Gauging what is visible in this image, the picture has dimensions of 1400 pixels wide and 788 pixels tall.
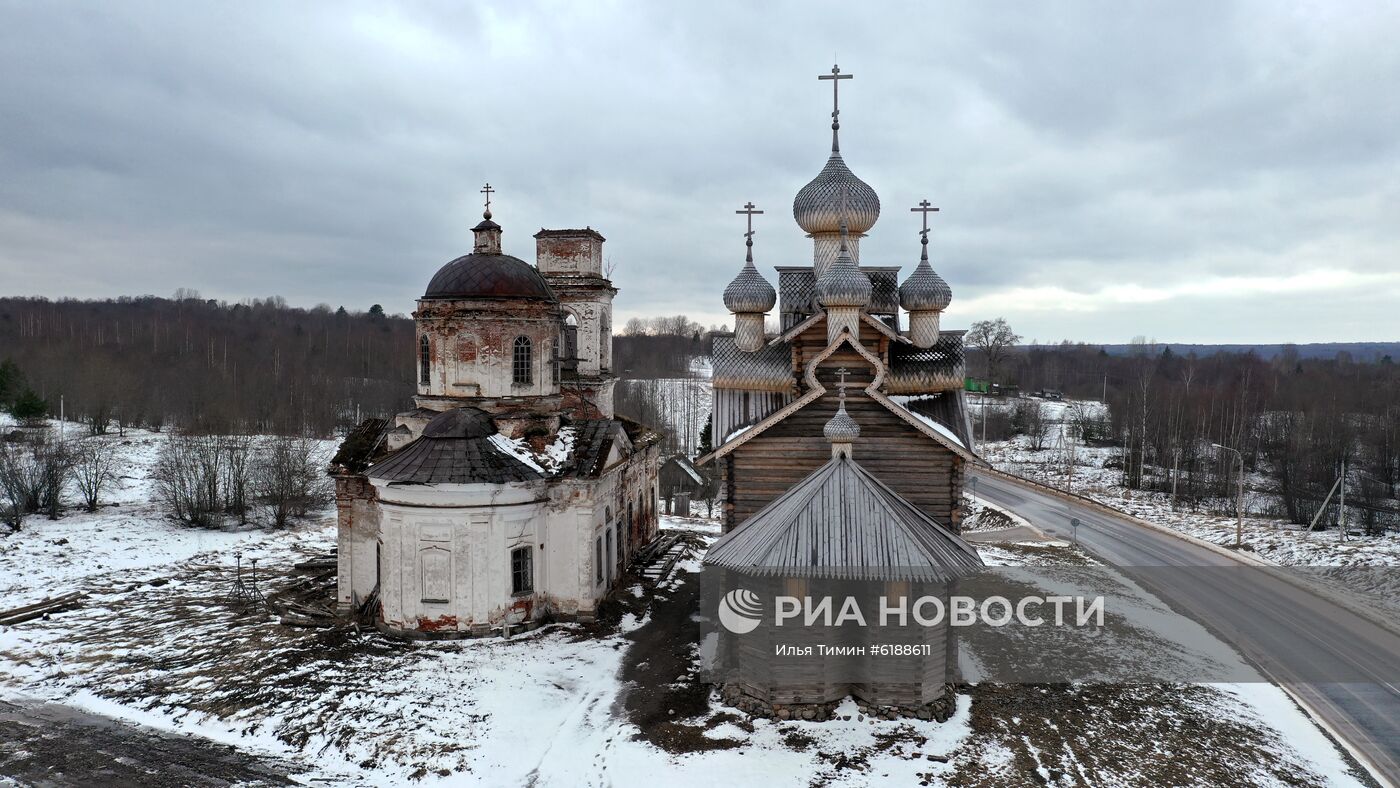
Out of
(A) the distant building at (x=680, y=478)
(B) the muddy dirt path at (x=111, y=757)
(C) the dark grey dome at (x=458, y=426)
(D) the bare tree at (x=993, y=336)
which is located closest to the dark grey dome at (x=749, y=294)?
(C) the dark grey dome at (x=458, y=426)

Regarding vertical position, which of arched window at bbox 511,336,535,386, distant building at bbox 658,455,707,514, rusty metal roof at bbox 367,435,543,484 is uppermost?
arched window at bbox 511,336,535,386

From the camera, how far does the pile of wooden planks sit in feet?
56.0

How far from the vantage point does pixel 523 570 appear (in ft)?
54.6

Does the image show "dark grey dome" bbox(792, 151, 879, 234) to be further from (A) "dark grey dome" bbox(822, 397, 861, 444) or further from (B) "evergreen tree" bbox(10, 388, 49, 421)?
(B) "evergreen tree" bbox(10, 388, 49, 421)

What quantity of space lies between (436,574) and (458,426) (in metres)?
3.20

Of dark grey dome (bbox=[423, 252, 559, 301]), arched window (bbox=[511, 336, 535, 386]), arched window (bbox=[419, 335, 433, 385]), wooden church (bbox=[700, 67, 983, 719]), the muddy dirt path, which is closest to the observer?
the muddy dirt path

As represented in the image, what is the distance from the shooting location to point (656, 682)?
1380cm

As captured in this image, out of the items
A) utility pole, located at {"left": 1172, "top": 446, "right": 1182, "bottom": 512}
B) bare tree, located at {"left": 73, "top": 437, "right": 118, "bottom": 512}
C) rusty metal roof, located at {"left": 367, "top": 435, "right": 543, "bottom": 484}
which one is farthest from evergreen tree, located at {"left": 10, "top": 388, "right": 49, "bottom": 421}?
utility pole, located at {"left": 1172, "top": 446, "right": 1182, "bottom": 512}

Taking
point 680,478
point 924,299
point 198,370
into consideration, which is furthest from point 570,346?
point 198,370

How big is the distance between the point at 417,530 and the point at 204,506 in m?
18.3

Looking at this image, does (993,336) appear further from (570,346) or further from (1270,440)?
(570,346)

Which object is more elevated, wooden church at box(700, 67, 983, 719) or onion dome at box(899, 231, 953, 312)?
onion dome at box(899, 231, 953, 312)

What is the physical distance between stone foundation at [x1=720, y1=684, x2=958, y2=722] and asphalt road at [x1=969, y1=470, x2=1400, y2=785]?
6187 mm

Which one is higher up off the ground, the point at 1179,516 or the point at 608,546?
the point at 608,546
